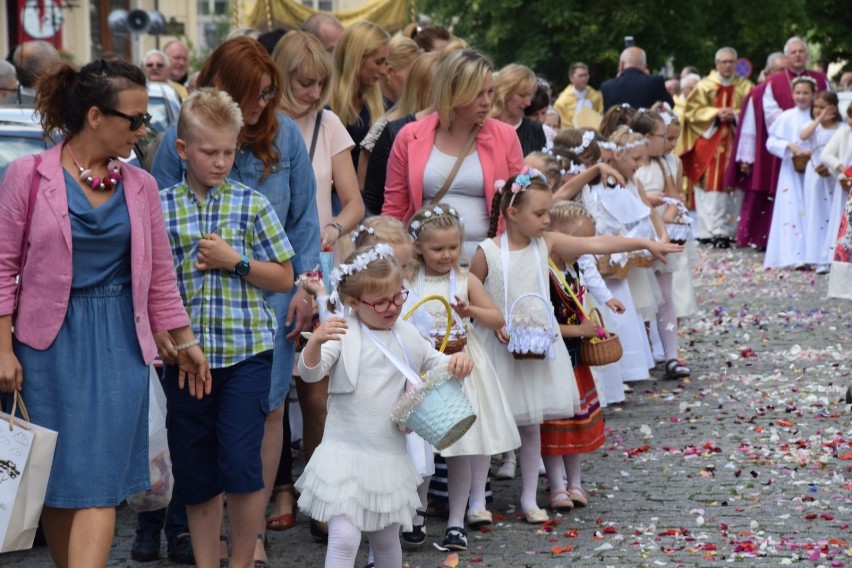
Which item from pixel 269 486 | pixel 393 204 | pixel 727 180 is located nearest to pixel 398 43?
pixel 393 204

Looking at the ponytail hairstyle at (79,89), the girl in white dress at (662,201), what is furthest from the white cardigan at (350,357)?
the girl in white dress at (662,201)

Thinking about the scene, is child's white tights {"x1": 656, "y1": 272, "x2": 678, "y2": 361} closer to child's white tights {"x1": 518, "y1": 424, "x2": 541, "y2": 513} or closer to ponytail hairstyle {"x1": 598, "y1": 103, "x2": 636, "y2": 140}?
ponytail hairstyle {"x1": 598, "y1": 103, "x2": 636, "y2": 140}

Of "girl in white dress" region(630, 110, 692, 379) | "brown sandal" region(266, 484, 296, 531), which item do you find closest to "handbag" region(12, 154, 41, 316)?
"brown sandal" region(266, 484, 296, 531)

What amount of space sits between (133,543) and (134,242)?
2.01 metres

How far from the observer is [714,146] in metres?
21.3

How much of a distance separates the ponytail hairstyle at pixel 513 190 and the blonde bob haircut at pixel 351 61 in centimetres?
140

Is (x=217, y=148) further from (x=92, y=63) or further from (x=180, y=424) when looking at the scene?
(x=180, y=424)

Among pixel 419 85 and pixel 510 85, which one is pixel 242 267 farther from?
pixel 510 85

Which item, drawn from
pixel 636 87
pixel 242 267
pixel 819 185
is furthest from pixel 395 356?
pixel 819 185

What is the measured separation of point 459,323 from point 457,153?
1.09m

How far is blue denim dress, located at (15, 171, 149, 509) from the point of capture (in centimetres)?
479

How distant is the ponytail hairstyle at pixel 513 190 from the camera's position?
6.66 m

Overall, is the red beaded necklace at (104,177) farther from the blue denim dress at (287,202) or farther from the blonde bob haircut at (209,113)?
the blue denim dress at (287,202)

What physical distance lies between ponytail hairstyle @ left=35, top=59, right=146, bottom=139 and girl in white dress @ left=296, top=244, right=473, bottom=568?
3.30ft
